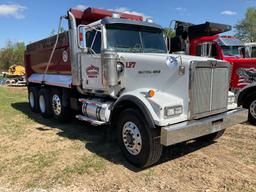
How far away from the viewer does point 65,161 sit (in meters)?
5.07

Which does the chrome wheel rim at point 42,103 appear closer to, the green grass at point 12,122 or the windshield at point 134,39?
the green grass at point 12,122

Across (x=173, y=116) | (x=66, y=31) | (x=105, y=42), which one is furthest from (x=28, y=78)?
(x=173, y=116)

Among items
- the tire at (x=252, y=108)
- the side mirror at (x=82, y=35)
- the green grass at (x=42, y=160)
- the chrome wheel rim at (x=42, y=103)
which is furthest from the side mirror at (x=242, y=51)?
the chrome wheel rim at (x=42, y=103)

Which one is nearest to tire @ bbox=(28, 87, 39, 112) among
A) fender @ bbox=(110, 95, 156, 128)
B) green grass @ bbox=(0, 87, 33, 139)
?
green grass @ bbox=(0, 87, 33, 139)

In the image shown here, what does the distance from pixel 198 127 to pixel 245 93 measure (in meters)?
3.86

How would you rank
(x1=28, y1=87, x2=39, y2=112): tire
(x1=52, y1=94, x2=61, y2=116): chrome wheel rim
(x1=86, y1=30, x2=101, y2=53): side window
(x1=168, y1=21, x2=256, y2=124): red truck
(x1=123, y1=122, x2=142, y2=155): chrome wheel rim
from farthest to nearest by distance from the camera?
(x1=28, y1=87, x2=39, y2=112): tire, (x1=52, y1=94, x2=61, y2=116): chrome wheel rim, (x1=168, y1=21, x2=256, y2=124): red truck, (x1=86, y1=30, x2=101, y2=53): side window, (x1=123, y1=122, x2=142, y2=155): chrome wheel rim

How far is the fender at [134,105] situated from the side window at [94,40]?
4.86ft

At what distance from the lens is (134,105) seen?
477cm

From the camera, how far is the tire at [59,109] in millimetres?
7820

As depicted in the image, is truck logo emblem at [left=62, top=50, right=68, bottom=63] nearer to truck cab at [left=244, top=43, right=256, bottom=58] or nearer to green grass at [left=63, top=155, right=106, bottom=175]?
green grass at [left=63, top=155, right=106, bottom=175]

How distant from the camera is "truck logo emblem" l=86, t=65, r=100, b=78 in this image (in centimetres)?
605

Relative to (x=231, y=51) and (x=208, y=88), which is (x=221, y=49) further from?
(x=208, y=88)

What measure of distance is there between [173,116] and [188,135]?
371 mm

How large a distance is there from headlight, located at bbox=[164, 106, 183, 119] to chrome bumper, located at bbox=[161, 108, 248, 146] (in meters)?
0.17
